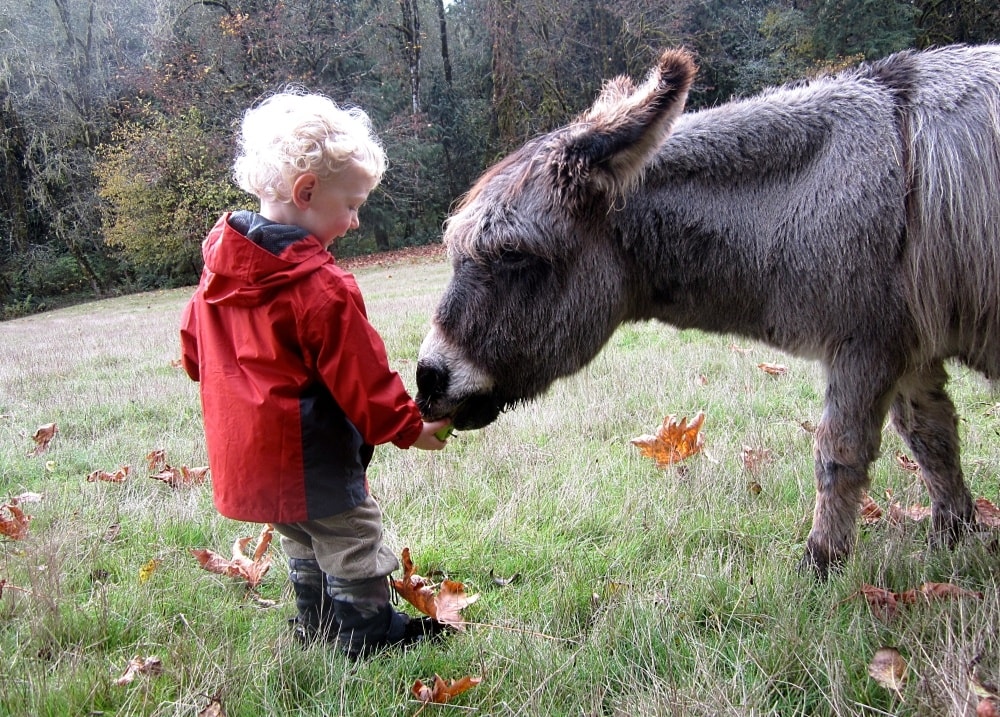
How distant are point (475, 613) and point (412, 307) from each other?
9252 mm

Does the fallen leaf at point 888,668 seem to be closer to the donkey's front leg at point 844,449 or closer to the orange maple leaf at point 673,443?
the donkey's front leg at point 844,449

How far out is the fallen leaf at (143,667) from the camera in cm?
227

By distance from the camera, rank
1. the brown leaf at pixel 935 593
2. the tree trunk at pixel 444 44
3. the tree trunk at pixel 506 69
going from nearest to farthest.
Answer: the brown leaf at pixel 935 593
the tree trunk at pixel 506 69
the tree trunk at pixel 444 44

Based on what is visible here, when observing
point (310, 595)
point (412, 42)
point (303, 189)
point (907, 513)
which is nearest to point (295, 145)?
point (303, 189)

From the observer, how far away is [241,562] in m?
3.12

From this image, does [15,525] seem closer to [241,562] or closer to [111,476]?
[111,476]

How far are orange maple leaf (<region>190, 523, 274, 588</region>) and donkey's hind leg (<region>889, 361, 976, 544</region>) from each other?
284 cm

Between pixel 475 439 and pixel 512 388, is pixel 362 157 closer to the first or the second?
pixel 512 388

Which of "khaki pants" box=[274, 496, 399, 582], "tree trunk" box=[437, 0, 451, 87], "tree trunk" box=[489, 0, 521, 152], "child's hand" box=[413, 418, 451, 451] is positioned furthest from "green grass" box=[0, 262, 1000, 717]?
"tree trunk" box=[437, 0, 451, 87]

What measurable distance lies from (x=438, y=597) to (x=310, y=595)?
479 mm

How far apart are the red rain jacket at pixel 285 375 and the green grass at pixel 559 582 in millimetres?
544

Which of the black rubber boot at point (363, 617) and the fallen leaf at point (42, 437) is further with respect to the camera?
the fallen leaf at point (42, 437)

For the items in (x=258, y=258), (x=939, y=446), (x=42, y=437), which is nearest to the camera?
(x=258, y=258)

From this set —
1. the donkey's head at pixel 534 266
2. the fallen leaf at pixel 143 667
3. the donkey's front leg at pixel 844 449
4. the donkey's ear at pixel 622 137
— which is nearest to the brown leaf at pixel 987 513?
the donkey's front leg at pixel 844 449
